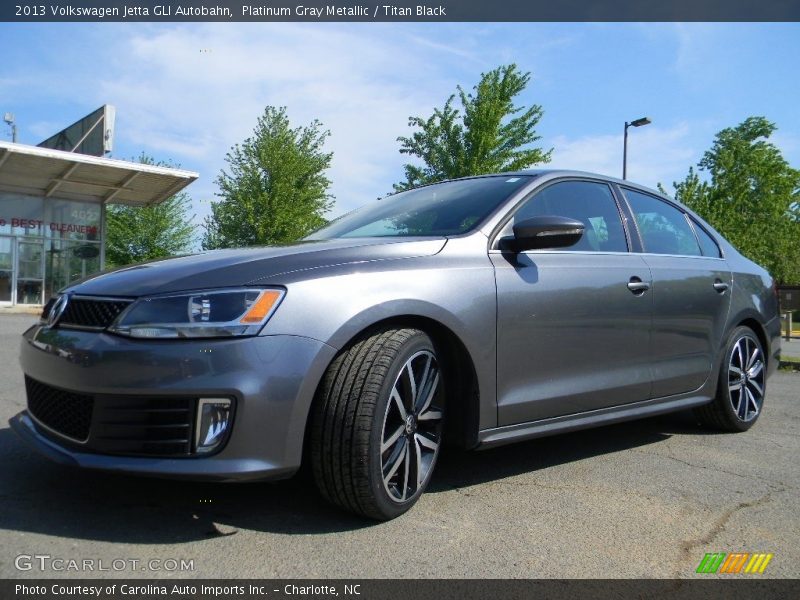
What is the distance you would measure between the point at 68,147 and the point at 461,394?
27.6 metres

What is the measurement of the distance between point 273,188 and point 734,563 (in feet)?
71.4

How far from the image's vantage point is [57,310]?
2828 mm

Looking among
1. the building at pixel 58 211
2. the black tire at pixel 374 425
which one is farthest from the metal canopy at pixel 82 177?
the black tire at pixel 374 425

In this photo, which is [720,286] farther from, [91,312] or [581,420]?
[91,312]

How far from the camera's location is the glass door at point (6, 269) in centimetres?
2077

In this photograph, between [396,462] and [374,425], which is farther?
[396,462]

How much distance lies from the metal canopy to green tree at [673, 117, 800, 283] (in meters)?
17.2

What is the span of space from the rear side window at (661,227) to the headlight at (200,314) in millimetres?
2534

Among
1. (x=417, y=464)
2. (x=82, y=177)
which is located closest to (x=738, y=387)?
(x=417, y=464)

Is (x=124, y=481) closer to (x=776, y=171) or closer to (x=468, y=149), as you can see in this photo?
(x=468, y=149)

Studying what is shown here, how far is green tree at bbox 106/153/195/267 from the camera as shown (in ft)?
110

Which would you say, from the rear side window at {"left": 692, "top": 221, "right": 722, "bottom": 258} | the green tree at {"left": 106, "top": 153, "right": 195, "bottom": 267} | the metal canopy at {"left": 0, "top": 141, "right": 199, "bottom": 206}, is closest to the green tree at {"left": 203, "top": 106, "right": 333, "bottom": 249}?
the metal canopy at {"left": 0, "top": 141, "right": 199, "bottom": 206}

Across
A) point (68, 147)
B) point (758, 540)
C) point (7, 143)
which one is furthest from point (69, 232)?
point (758, 540)

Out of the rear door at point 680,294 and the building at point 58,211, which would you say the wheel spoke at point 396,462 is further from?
the building at point 58,211
